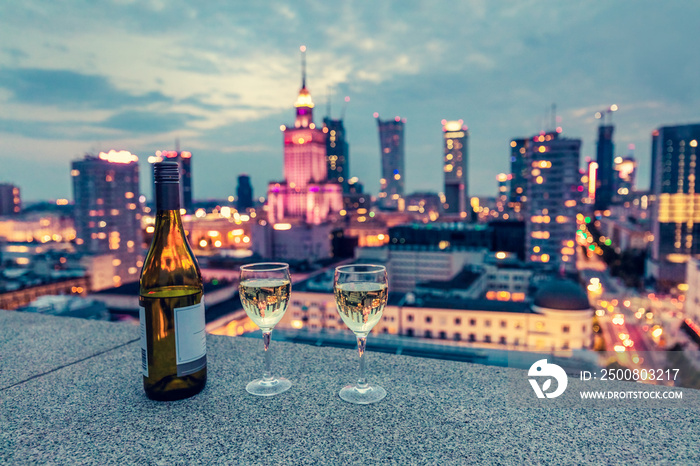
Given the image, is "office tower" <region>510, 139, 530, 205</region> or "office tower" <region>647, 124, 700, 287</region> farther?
"office tower" <region>510, 139, 530, 205</region>

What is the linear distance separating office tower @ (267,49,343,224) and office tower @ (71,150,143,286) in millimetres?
18721

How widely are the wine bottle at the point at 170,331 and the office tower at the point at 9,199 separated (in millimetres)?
68305

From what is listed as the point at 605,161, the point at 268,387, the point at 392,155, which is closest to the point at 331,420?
the point at 268,387

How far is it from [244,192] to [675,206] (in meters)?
82.1

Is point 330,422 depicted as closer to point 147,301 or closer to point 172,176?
point 147,301

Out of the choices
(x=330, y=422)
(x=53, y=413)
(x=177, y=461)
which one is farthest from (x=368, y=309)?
(x=53, y=413)

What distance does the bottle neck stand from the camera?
44.6 inches

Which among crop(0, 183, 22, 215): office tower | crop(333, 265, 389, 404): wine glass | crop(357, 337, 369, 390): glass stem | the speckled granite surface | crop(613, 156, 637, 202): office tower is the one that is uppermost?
crop(613, 156, 637, 202): office tower

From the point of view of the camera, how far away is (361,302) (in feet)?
3.57

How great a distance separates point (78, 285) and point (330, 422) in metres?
34.9

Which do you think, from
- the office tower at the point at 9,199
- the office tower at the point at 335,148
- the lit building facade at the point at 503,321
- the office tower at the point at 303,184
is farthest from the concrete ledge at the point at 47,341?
the office tower at the point at 335,148

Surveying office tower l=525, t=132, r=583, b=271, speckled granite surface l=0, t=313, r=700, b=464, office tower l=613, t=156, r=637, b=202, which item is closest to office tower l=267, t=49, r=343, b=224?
office tower l=525, t=132, r=583, b=271

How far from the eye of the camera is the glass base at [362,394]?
1.02 meters

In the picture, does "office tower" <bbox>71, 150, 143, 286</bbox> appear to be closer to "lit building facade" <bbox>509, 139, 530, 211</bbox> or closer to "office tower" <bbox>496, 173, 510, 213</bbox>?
"lit building facade" <bbox>509, 139, 530, 211</bbox>
